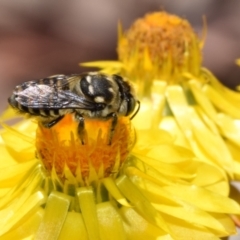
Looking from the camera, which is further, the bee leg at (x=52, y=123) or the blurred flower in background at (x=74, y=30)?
the blurred flower in background at (x=74, y=30)

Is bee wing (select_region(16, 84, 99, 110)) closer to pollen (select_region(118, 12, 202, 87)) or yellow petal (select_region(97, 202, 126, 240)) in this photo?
yellow petal (select_region(97, 202, 126, 240))

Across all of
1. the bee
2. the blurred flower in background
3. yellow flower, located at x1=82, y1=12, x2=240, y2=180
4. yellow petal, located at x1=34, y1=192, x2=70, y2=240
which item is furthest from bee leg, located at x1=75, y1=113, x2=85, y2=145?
the blurred flower in background

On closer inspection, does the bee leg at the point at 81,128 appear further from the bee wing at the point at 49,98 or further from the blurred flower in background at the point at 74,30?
the blurred flower in background at the point at 74,30

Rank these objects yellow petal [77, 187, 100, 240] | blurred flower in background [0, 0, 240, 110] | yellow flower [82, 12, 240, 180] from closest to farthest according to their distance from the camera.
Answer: yellow petal [77, 187, 100, 240] < yellow flower [82, 12, 240, 180] < blurred flower in background [0, 0, 240, 110]

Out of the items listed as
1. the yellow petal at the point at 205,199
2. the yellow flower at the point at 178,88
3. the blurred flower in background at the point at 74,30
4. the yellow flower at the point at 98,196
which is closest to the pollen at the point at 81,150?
the yellow flower at the point at 98,196

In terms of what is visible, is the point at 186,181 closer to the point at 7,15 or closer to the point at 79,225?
the point at 79,225

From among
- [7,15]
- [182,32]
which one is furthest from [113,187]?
[7,15]
